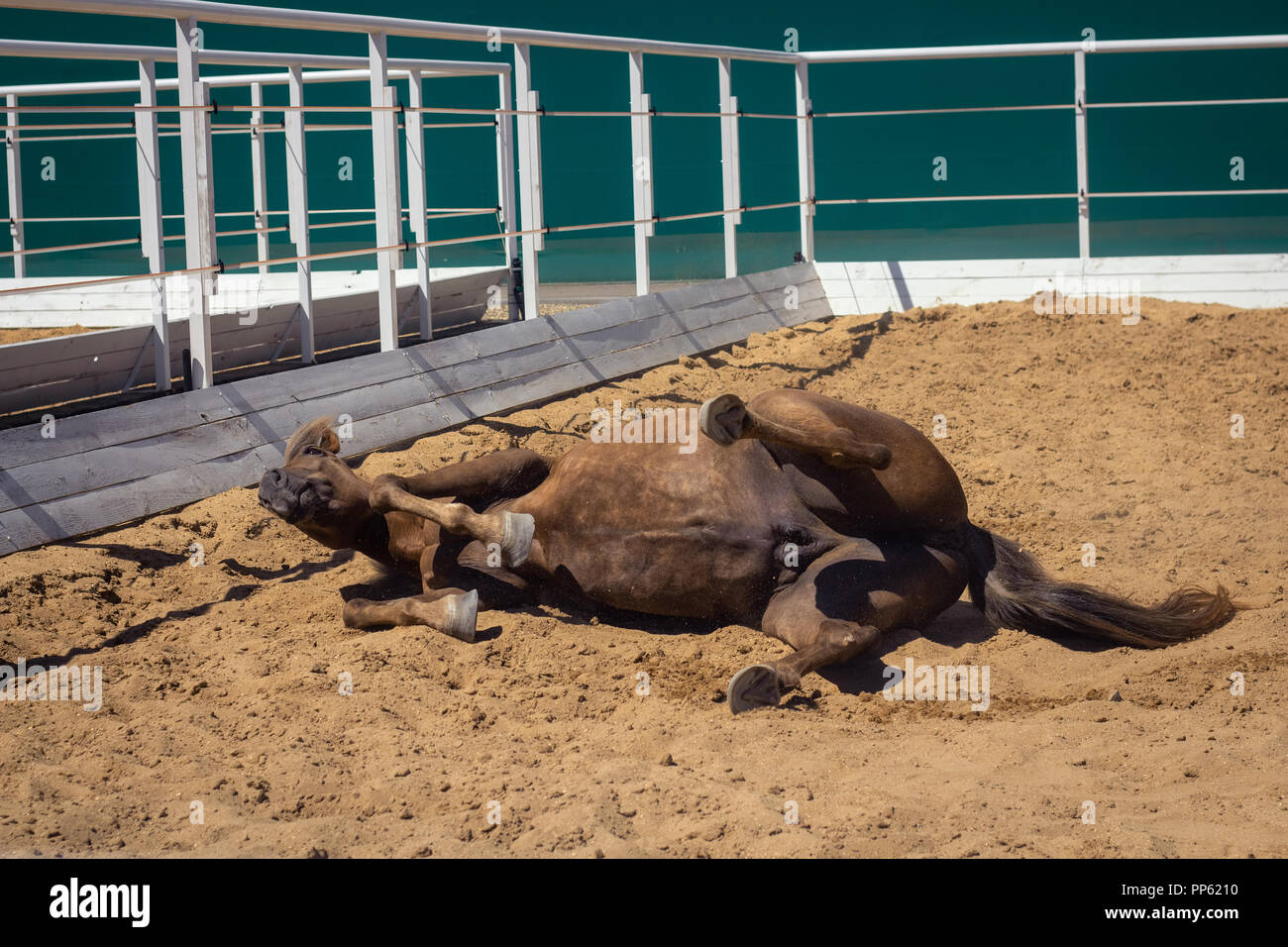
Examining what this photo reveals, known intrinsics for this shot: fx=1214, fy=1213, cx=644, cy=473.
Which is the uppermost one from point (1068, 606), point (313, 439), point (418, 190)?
point (418, 190)

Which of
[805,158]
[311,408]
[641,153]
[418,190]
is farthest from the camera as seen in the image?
[805,158]

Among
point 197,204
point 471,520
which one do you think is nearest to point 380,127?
point 197,204

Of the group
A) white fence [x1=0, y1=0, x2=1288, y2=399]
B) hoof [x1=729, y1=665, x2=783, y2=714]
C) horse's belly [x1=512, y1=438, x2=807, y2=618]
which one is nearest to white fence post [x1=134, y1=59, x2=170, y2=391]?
white fence [x1=0, y1=0, x2=1288, y2=399]

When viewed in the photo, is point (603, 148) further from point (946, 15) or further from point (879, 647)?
point (879, 647)

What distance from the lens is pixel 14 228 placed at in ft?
29.2

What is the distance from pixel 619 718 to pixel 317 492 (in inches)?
48.5

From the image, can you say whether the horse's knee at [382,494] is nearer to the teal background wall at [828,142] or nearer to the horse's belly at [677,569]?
Answer: the horse's belly at [677,569]

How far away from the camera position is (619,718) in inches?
121

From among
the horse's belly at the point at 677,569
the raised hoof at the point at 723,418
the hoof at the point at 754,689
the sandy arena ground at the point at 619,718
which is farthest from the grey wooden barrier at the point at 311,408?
the hoof at the point at 754,689

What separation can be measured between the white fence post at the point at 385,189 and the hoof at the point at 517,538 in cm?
230

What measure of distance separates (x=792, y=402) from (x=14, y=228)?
24.6 ft

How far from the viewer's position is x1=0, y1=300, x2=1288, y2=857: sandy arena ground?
2.35 metres

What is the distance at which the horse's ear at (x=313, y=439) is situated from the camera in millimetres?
3865

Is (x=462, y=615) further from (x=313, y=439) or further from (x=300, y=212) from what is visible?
(x=300, y=212)
